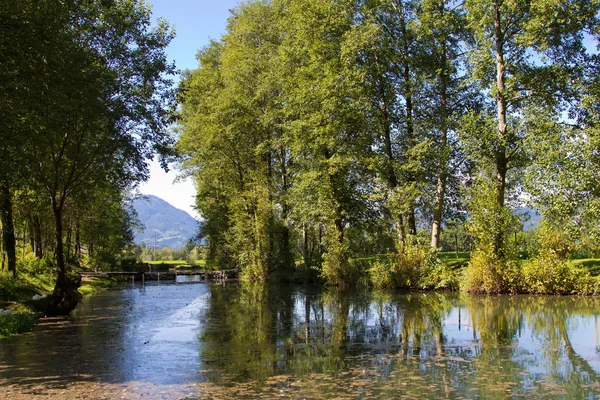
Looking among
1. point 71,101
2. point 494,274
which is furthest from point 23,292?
point 494,274

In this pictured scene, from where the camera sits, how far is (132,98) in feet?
65.5

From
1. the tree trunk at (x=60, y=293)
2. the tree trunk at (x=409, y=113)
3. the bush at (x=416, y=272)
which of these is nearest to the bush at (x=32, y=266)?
the tree trunk at (x=60, y=293)

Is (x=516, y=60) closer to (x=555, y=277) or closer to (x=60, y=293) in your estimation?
(x=555, y=277)

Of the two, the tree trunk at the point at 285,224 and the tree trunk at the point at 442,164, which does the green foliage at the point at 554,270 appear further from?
the tree trunk at the point at 285,224

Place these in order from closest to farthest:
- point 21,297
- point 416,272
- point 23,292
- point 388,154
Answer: point 21,297 → point 23,292 → point 416,272 → point 388,154

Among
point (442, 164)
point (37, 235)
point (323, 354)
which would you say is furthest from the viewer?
point (37, 235)

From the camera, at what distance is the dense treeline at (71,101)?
36.4 ft

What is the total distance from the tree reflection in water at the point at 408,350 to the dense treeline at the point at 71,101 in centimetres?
712

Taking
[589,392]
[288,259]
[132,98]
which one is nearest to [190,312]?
[132,98]

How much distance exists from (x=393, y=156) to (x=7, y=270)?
2191cm

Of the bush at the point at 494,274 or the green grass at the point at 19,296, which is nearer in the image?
the green grass at the point at 19,296

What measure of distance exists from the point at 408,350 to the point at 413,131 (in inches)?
782

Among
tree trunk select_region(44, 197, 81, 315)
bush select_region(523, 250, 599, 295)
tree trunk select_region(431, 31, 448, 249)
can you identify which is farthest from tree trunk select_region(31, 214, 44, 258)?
bush select_region(523, 250, 599, 295)

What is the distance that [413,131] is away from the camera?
28.6m
